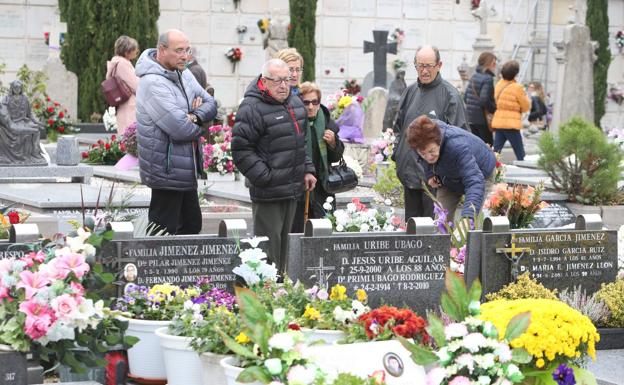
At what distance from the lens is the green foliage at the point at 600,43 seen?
98.5 ft

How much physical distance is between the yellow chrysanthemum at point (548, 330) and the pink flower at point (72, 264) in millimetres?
1669

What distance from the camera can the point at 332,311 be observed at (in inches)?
263

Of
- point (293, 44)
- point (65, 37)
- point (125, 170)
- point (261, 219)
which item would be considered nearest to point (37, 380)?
point (261, 219)

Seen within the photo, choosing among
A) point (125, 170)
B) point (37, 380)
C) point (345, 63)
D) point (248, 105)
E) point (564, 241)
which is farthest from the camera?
point (345, 63)

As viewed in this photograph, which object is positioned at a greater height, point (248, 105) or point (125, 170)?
point (248, 105)

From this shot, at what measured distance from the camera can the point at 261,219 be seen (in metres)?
9.01

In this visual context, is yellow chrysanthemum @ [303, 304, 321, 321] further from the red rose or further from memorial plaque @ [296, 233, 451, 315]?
the red rose

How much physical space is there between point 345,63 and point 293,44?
2.34m

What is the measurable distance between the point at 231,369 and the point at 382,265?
206cm

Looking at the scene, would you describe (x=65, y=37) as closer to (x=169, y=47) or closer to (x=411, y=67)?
(x=411, y=67)

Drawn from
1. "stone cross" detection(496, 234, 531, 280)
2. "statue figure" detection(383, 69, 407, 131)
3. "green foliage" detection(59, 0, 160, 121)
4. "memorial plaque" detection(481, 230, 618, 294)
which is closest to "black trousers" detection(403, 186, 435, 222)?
"memorial plaque" detection(481, 230, 618, 294)

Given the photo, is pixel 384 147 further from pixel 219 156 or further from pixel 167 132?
pixel 167 132

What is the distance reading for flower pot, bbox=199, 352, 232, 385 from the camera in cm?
614

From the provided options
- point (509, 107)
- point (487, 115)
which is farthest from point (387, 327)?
point (487, 115)
